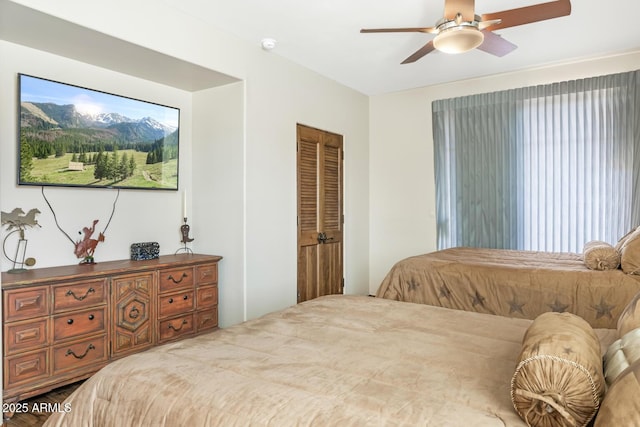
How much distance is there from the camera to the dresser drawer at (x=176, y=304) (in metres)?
3.22

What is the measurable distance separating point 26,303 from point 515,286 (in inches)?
128

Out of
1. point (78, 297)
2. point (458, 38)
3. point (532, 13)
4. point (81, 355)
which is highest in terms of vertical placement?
point (532, 13)

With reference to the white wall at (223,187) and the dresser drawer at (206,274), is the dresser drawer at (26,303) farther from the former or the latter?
the white wall at (223,187)

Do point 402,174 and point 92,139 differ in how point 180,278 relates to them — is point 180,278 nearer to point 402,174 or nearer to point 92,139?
point 92,139

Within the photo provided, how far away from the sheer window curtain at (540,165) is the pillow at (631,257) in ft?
4.97

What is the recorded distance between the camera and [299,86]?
4.34m

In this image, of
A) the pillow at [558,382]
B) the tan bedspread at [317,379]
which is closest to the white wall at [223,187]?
the tan bedspread at [317,379]

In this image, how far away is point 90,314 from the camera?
9.03 feet

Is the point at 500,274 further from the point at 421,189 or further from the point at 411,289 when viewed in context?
the point at 421,189

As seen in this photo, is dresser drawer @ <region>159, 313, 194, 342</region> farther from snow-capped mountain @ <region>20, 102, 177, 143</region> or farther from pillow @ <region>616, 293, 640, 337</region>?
pillow @ <region>616, 293, 640, 337</region>

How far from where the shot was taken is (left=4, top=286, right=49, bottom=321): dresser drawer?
7.79 ft

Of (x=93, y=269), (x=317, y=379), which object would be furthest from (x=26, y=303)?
(x=317, y=379)

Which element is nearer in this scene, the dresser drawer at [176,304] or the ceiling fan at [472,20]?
the ceiling fan at [472,20]

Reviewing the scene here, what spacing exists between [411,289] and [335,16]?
7.57 ft
